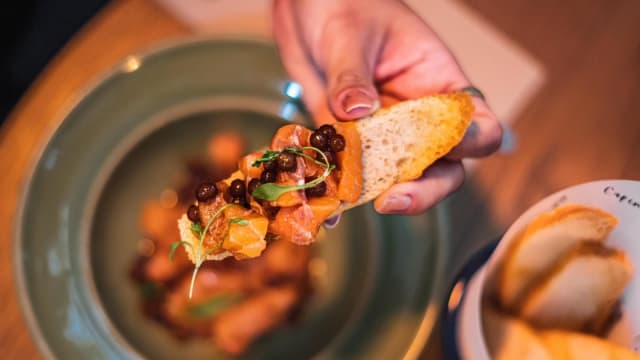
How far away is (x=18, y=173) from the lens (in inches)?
28.2

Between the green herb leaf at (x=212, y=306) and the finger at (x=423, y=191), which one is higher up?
the finger at (x=423, y=191)

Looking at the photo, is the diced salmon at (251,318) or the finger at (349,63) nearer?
the finger at (349,63)

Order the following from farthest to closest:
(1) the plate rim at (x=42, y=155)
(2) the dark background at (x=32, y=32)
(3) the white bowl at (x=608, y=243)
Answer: (2) the dark background at (x=32, y=32), (1) the plate rim at (x=42, y=155), (3) the white bowl at (x=608, y=243)

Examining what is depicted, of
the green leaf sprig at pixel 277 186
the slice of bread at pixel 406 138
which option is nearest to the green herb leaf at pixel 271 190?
the green leaf sprig at pixel 277 186

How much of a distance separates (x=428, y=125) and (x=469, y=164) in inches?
7.0

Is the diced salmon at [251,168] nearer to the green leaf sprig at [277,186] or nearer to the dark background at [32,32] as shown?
the green leaf sprig at [277,186]

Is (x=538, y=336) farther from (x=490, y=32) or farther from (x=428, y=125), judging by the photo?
(x=490, y=32)

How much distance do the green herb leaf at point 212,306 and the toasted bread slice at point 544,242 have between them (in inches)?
12.7

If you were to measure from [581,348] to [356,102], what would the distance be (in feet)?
0.96

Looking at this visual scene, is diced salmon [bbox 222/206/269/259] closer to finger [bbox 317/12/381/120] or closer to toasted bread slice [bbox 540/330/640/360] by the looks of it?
finger [bbox 317/12/381/120]

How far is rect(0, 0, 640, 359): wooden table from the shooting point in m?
0.72

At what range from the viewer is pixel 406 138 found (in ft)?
1.94

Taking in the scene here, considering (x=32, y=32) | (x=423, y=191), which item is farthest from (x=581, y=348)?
(x=32, y=32)

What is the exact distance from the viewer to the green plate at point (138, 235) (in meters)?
0.64
